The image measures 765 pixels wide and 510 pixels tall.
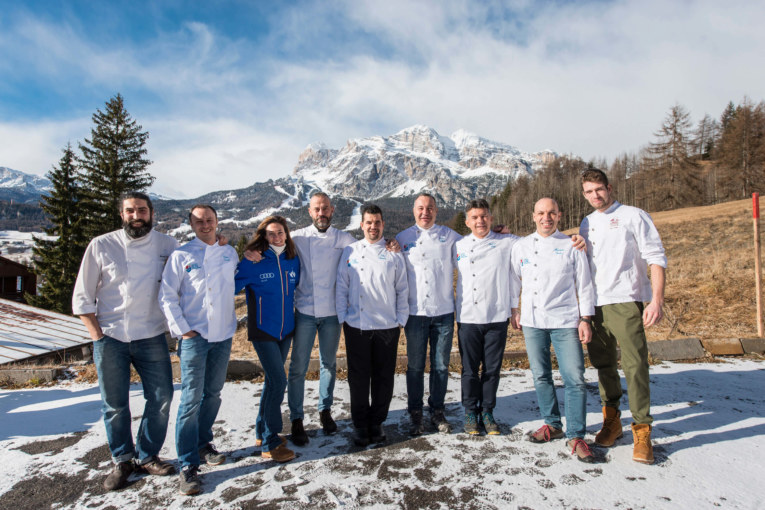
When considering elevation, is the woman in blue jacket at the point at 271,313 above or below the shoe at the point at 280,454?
above

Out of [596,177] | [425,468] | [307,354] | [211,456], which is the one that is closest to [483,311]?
[425,468]

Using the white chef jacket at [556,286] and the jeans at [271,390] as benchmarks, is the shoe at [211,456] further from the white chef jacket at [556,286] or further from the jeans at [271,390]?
the white chef jacket at [556,286]

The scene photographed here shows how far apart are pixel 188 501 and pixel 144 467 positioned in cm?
70

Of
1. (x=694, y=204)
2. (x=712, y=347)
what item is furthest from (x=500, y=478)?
(x=694, y=204)

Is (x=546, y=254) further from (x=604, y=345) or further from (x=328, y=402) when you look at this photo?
(x=328, y=402)

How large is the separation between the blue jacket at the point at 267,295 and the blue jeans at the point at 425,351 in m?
1.20

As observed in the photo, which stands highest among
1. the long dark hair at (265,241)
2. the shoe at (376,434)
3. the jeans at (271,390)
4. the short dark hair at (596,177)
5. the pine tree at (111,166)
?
the pine tree at (111,166)

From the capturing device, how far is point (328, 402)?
391cm

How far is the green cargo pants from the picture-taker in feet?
10.7

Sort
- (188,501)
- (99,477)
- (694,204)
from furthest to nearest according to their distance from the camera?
(694,204) → (99,477) → (188,501)

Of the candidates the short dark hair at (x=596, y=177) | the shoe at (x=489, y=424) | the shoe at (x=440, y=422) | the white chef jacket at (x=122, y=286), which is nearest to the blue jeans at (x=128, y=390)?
the white chef jacket at (x=122, y=286)

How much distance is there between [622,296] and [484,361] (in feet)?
4.45

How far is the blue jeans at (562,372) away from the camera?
11.0 ft

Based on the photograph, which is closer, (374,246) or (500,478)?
(500,478)
